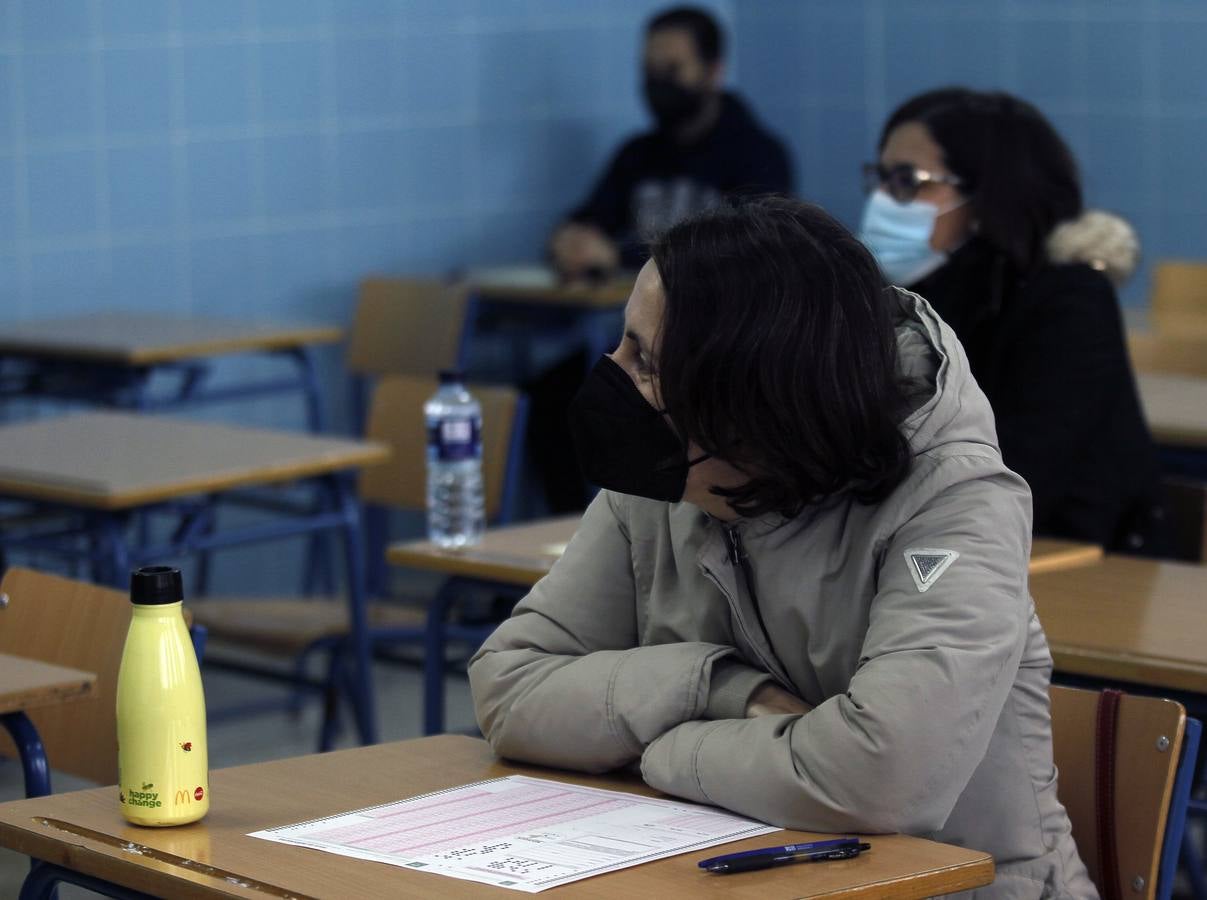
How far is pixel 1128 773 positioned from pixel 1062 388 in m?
1.26

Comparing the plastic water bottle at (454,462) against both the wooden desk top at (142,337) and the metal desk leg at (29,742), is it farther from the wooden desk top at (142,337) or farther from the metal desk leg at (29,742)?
the metal desk leg at (29,742)

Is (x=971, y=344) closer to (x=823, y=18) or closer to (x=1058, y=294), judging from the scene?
(x=1058, y=294)

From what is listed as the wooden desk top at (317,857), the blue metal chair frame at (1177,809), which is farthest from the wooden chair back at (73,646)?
the blue metal chair frame at (1177,809)

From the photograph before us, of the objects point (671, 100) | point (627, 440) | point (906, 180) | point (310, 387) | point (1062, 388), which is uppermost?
point (671, 100)

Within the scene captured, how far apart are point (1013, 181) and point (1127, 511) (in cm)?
54

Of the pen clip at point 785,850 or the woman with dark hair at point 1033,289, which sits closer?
the pen clip at point 785,850

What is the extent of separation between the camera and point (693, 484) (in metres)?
1.59

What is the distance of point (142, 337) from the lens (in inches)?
176

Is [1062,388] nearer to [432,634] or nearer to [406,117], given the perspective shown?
[432,634]

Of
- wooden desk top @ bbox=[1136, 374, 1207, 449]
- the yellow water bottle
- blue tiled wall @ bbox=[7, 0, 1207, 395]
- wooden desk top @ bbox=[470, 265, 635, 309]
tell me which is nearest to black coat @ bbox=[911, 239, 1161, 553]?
wooden desk top @ bbox=[1136, 374, 1207, 449]

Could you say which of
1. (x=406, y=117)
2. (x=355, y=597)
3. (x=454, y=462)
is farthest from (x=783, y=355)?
(x=406, y=117)

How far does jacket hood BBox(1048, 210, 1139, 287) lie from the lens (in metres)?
2.92

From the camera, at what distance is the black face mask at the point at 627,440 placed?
5.19 feet

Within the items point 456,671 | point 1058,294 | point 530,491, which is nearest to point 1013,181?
point 1058,294
